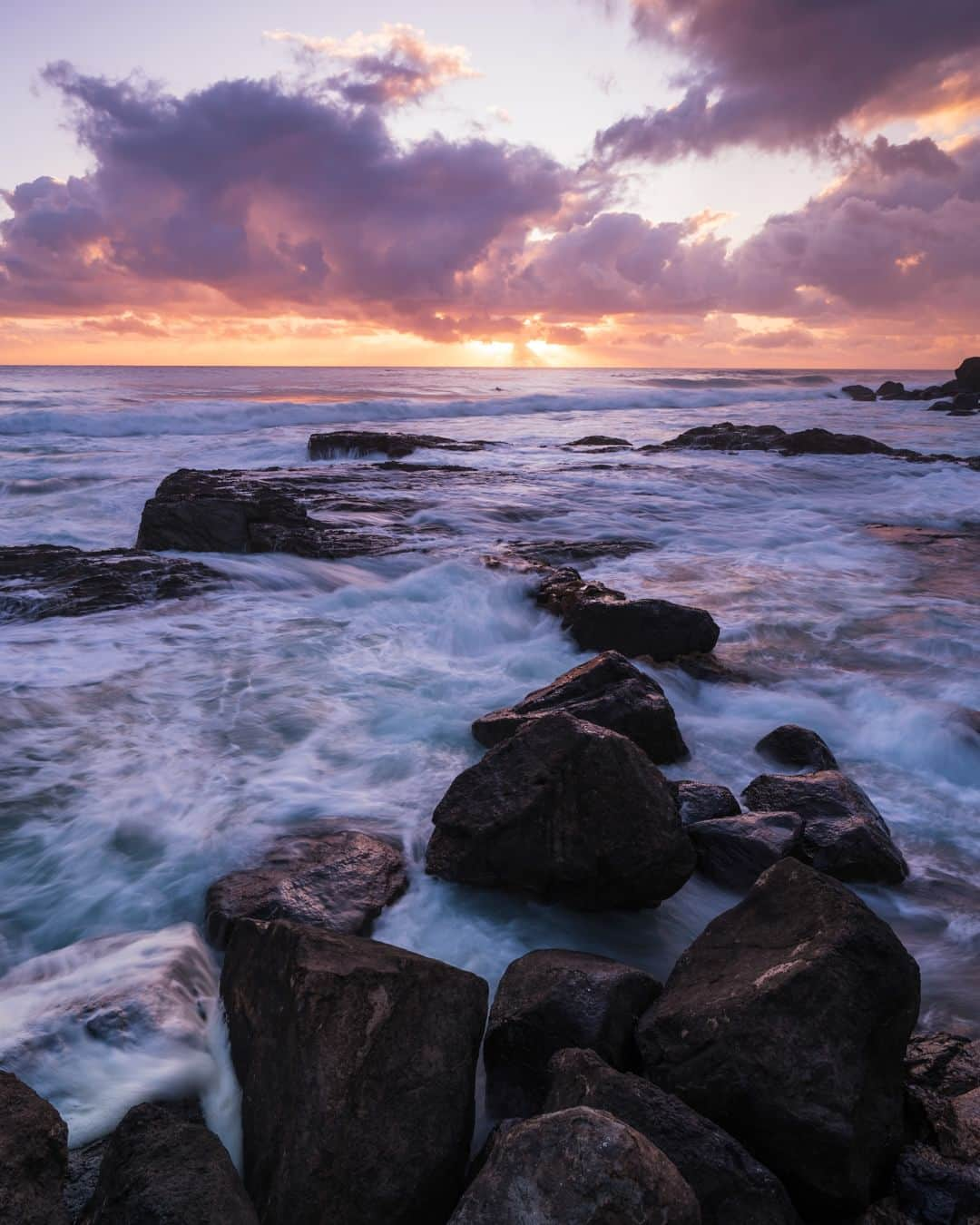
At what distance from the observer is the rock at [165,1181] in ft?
5.64

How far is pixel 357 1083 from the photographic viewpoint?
1975 mm

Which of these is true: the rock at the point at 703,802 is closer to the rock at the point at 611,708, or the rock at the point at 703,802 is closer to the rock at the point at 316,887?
the rock at the point at 611,708

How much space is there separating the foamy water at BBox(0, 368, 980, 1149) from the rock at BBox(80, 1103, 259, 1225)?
0.41 meters

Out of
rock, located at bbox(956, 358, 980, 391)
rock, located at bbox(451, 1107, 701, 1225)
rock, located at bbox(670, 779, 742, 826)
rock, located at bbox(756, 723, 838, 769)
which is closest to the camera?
rock, located at bbox(451, 1107, 701, 1225)

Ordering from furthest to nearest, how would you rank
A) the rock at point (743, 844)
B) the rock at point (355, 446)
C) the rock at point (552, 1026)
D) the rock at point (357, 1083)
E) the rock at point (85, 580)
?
1. the rock at point (355, 446)
2. the rock at point (85, 580)
3. the rock at point (743, 844)
4. the rock at point (552, 1026)
5. the rock at point (357, 1083)

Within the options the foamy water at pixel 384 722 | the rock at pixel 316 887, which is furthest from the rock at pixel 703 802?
the rock at pixel 316 887

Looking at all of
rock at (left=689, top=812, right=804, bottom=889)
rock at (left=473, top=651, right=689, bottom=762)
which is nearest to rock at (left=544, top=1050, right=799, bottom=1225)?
rock at (left=689, top=812, right=804, bottom=889)

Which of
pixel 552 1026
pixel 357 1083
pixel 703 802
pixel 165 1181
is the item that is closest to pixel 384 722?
pixel 703 802

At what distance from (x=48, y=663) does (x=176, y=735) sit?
1.55m

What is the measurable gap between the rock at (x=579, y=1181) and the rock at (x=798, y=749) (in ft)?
10.6

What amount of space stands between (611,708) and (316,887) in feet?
5.75

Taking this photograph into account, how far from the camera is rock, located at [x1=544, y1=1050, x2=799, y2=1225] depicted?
181cm

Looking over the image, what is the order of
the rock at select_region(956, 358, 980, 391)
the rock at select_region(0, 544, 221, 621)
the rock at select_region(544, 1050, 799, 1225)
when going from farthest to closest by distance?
1. the rock at select_region(956, 358, 980, 391)
2. the rock at select_region(0, 544, 221, 621)
3. the rock at select_region(544, 1050, 799, 1225)

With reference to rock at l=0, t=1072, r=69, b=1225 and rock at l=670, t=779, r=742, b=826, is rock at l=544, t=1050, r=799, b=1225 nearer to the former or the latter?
rock at l=0, t=1072, r=69, b=1225
